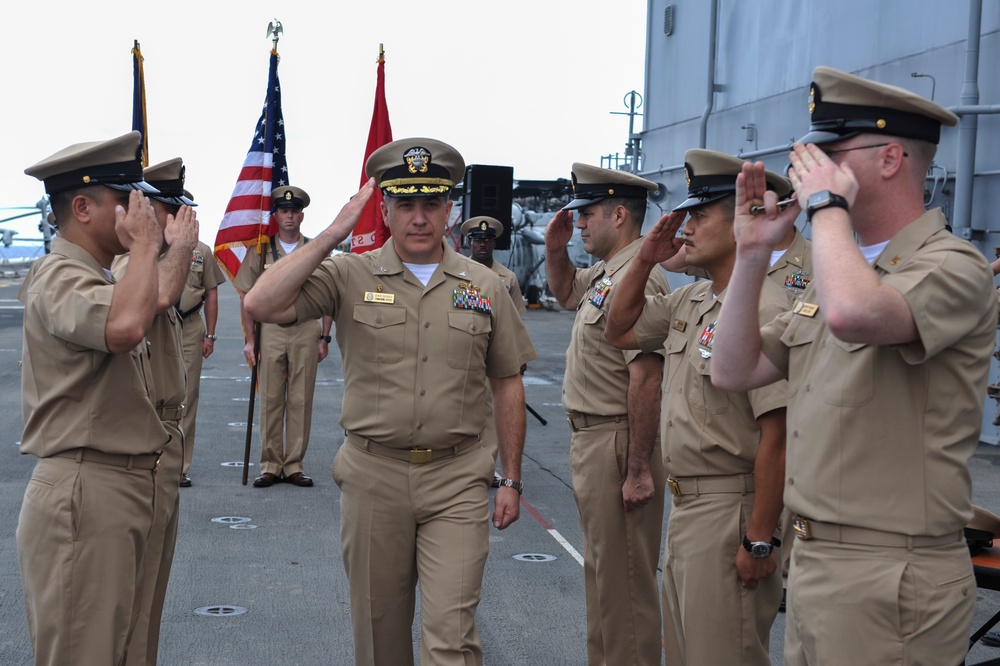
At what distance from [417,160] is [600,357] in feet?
4.16

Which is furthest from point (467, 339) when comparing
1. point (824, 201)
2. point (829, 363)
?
point (824, 201)

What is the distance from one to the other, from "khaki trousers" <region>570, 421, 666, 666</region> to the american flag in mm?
4543

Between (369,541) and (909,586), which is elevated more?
(909,586)

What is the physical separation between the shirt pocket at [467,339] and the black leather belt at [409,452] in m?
0.33

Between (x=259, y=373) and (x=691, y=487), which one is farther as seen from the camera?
(x=259, y=373)

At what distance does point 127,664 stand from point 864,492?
2994 millimetres

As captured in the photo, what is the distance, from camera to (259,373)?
931 cm

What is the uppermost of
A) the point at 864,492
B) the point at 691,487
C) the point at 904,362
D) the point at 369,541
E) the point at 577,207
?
the point at 577,207

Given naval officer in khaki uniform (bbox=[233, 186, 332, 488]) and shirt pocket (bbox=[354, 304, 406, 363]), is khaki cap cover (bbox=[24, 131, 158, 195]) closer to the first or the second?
shirt pocket (bbox=[354, 304, 406, 363])

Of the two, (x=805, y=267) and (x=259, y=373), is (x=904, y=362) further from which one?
(x=259, y=373)

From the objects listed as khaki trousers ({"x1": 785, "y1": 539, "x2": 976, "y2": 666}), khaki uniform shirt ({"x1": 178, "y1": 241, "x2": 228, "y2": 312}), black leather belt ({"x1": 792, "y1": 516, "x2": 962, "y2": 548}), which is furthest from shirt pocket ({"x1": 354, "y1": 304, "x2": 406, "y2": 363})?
khaki uniform shirt ({"x1": 178, "y1": 241, "x2": 228, "y2": 312})

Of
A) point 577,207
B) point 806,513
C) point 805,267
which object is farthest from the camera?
point 805,267

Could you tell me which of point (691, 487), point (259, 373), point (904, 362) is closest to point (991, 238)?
point (259, 373)

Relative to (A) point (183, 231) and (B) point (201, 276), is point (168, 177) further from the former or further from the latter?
(B) point (201, 276)
